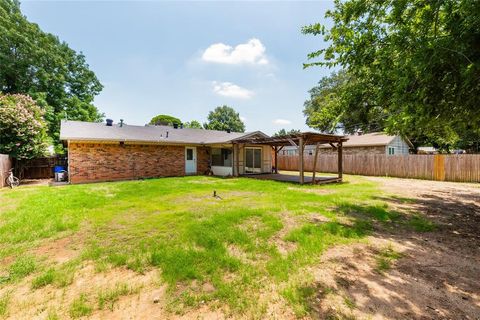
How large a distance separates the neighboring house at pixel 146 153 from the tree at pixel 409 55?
9489 millimetres

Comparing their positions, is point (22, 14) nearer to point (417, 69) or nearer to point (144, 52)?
point (144, 52)

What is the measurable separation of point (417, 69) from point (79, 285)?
5949mm

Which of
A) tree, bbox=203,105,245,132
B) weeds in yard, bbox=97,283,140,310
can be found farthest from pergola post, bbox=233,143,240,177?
tree, bbox=203,105,245,132

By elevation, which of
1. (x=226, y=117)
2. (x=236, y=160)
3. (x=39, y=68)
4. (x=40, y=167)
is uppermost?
(x=226, y=117)

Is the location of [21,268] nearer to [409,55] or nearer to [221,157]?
[409,55]

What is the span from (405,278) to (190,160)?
14963 mm

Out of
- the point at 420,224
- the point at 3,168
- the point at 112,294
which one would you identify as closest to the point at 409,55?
the point at 420,224

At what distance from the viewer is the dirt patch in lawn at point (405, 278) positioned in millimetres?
2295

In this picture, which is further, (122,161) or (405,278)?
(122,161)

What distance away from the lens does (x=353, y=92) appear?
6.28 m

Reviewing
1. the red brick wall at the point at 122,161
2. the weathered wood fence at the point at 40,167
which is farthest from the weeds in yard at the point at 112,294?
the weathered wood fence at the point at 40,167

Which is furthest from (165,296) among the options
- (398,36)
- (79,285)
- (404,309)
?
(398,36)

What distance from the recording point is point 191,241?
405 cm

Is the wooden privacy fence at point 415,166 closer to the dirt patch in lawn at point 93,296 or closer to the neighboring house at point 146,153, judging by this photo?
the neighboring house at point 146,153
